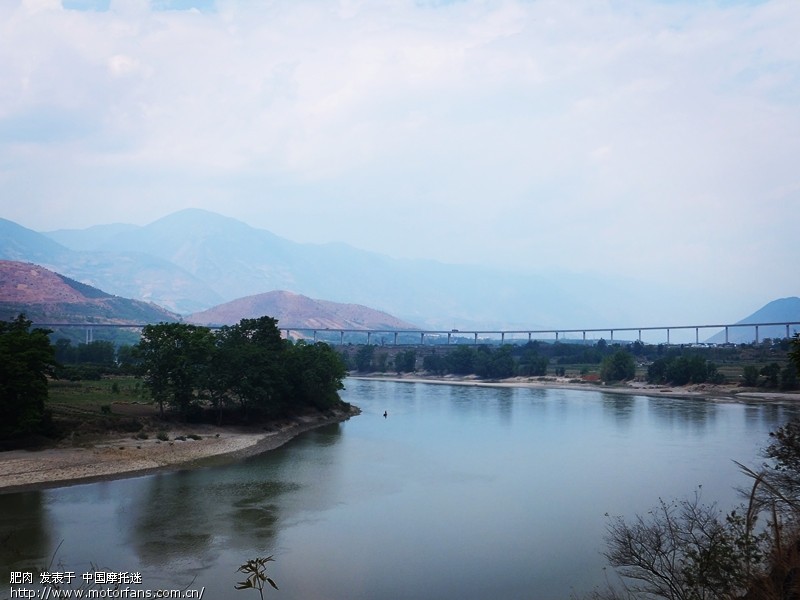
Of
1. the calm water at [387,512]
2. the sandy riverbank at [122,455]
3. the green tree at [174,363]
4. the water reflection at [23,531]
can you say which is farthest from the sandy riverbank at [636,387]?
the water reflection at [23,531]

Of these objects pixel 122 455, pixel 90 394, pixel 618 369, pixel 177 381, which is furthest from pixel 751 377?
pixel 122 455

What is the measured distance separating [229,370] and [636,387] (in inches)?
2161

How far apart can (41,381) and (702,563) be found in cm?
2705

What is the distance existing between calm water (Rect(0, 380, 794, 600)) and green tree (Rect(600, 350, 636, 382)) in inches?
1764

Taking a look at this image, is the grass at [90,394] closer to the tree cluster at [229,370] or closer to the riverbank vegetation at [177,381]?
the riverbank vegetation at [177,381]

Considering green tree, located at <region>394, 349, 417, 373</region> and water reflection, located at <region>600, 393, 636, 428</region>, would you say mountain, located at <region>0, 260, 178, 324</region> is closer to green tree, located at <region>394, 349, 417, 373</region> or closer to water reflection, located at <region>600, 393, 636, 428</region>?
green tree, located at <region>394, 349, 417, 373</region>

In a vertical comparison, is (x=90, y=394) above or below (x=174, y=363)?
below

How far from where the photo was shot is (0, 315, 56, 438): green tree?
28109 millimetres

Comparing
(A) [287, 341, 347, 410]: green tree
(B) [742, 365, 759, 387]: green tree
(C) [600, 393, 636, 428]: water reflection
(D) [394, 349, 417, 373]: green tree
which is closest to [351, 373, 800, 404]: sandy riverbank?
(B) [742, 365, 759, 387]: green tree

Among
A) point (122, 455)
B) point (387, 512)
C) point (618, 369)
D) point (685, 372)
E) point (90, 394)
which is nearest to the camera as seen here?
point (387, 512)

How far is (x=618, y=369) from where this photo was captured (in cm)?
8719

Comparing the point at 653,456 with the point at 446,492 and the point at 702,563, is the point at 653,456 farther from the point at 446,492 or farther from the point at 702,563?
the point at 702,563

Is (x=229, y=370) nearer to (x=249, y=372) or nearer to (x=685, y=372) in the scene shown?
(x=249, y=372)

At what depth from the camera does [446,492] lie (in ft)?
85.4
